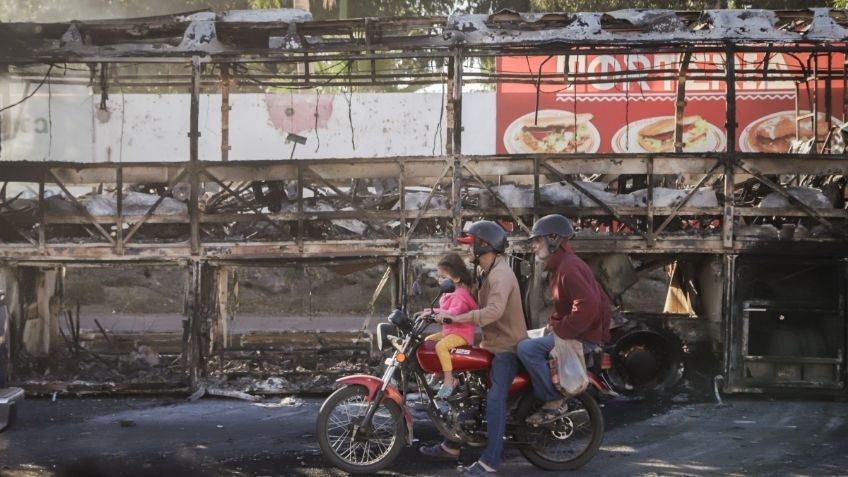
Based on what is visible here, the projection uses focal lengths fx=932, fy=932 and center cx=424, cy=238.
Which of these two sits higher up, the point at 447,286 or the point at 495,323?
the point at 447,286

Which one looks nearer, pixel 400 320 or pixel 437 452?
pixel 400 320

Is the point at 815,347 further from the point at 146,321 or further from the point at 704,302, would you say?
the point at 146,321

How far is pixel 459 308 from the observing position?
296 inches

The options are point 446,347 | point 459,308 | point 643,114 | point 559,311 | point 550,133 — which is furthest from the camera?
point 550,133

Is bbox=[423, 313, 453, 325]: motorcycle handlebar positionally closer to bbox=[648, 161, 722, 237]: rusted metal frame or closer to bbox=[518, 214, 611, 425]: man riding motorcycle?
bbox=[518, 214, 611, 425]: man riding motorcycle

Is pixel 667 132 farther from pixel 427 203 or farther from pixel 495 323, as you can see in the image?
pixel 495 323

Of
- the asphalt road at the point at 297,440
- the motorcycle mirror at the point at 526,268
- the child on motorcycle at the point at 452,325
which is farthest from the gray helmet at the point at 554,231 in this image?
the motorcycle mirror at the point at 526,268

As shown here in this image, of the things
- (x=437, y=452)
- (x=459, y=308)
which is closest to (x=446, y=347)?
(x=459, y=308)

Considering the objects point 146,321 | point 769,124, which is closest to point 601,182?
point 146,321

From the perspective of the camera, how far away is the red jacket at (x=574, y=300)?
7.18 m

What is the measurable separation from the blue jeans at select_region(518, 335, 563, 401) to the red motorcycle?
15cm

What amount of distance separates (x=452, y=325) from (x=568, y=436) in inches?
50.4

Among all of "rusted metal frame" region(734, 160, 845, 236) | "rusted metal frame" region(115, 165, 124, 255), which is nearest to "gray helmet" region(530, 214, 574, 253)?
"rusted metal frame" region(734, 160, 845, 236)

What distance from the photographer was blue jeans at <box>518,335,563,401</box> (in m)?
7.22
